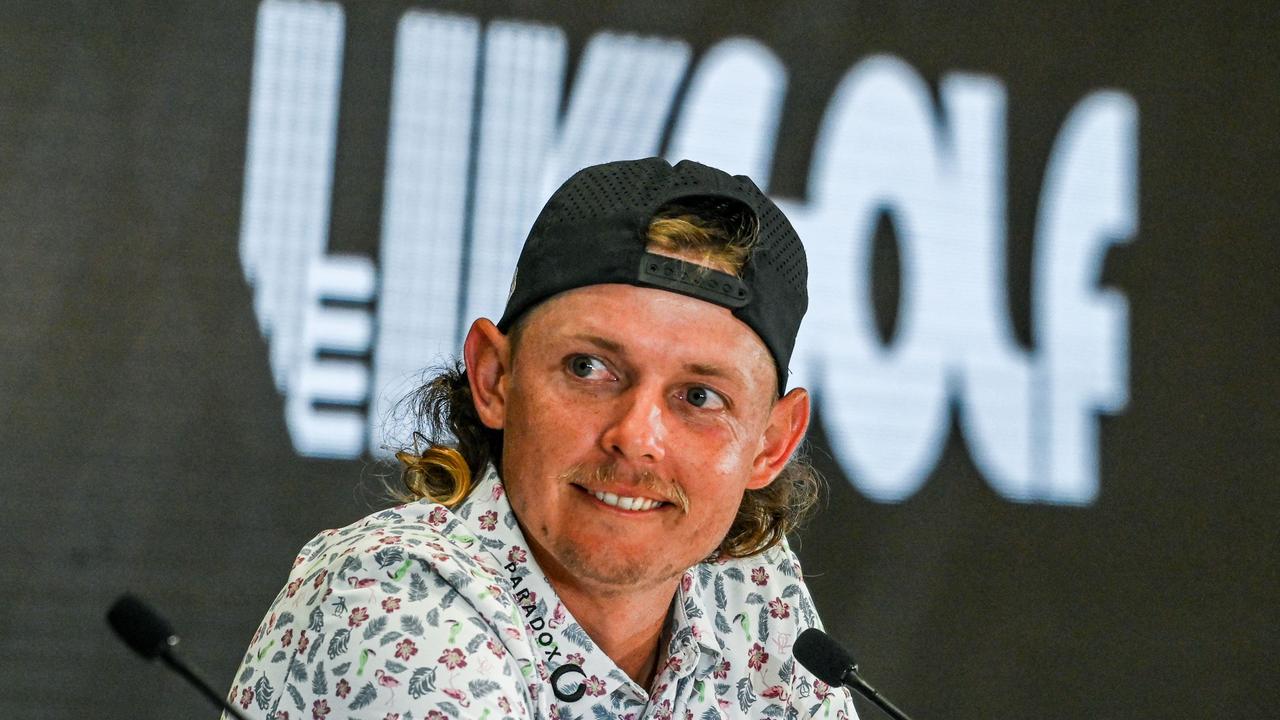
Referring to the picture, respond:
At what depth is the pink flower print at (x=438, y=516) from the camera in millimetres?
1615

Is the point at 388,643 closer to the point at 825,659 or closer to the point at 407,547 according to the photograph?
the point at 407,547

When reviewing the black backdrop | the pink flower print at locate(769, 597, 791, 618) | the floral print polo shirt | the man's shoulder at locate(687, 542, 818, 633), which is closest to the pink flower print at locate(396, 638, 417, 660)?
the floral print polo shirt

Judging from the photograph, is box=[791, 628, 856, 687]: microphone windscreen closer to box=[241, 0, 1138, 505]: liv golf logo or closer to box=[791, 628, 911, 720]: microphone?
box=[791, 628, 911, 720]: microphone

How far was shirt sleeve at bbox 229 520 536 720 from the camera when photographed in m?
1.36

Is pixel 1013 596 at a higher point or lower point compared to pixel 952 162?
lower

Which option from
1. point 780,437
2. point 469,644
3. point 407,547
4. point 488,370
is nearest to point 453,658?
point 469,644

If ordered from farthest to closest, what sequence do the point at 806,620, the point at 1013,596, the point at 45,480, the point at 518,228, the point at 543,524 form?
the point at 1013,596
the point at 518,228
the point at 45,480
the point at 806,620
the point at 543,524

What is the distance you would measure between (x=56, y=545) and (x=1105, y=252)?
94.8 inches

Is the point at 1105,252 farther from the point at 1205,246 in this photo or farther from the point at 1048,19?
the point at 1048,19

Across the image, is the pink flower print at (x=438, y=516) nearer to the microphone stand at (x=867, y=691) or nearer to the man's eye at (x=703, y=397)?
the man's eye at (x=703, y=397)

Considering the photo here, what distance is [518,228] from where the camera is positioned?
10.4ft

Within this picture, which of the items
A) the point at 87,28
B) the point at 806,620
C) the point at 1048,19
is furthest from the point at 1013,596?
the point at 87,28

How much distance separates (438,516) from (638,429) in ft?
0.79

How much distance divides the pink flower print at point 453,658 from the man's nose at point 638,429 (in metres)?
0.30
